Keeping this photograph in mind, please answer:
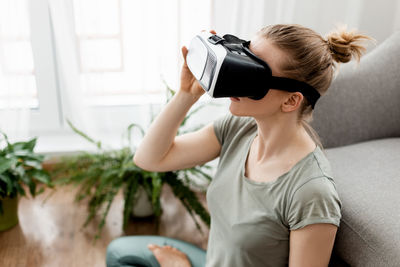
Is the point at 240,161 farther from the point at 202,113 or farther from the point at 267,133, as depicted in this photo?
the point at 202,113

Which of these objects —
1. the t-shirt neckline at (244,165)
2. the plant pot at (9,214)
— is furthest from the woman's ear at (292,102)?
the plant pot at (9,214)

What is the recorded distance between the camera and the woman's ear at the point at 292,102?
101 centimetres

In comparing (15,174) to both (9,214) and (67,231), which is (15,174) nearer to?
(9,214)

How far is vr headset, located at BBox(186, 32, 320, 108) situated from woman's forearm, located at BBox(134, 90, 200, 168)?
0.20 m

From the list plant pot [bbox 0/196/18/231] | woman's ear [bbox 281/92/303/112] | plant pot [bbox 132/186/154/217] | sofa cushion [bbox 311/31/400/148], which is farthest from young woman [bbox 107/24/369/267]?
plant pot [bbox 0/196/18/231]

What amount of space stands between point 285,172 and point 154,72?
1.08 meters

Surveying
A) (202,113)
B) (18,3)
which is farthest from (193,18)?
(18,3)

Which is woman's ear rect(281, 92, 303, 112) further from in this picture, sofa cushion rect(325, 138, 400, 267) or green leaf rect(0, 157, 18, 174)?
green leaf rect(0, 157, 18, 174)

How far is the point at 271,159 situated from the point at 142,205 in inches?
40.5

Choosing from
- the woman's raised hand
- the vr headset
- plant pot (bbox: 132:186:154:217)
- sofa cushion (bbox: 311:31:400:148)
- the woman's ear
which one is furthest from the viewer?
plant pot (bbox: 132:186:154:217)

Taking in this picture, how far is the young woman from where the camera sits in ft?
3.20

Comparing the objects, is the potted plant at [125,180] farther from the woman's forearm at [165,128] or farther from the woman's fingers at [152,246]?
the woman's forearm at [165,128]

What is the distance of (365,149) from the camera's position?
1.44 metres

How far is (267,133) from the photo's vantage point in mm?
1108
